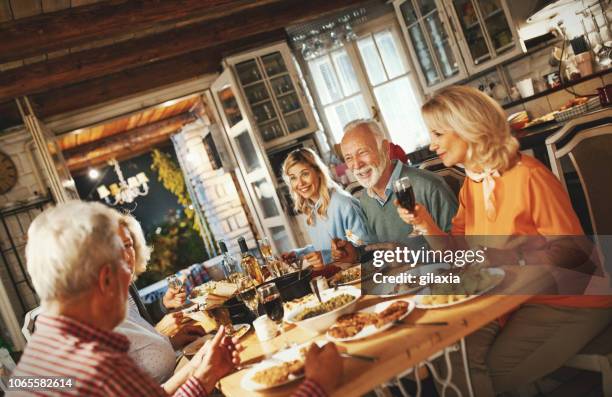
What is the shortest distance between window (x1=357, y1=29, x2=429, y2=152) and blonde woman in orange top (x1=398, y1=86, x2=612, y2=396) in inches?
184

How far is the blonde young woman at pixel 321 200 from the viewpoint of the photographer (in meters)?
2.87

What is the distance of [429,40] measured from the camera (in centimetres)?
562

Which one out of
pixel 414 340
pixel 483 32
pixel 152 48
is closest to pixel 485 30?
pixel 483 32

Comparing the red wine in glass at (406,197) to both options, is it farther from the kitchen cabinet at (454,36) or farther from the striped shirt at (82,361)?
the kitchen cabinet at (454,36)

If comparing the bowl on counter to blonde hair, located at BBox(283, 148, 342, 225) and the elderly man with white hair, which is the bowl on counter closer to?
Answer: the elderly man with white hair

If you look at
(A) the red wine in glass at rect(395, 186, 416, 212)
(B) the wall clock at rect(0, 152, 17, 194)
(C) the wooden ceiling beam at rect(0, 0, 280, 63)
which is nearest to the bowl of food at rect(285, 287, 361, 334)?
(A) the red wine in glass at rect(395, 186, 416, 212)

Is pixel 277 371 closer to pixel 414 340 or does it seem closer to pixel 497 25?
pixel 414 340

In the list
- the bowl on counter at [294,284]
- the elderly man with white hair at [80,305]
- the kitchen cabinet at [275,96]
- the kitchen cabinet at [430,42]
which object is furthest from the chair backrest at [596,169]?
the kitchen cabinet at [275,96]

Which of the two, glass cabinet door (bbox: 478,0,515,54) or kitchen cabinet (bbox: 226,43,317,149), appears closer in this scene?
glass cabinet door (bbox: 478,0,515,54)

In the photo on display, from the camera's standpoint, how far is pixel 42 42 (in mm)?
3604

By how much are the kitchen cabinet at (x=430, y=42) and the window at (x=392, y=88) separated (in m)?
0.47

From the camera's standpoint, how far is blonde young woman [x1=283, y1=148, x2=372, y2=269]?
2869 mm

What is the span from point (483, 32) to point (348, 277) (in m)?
3.99

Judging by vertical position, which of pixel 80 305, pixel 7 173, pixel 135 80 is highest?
pixel 135 80
